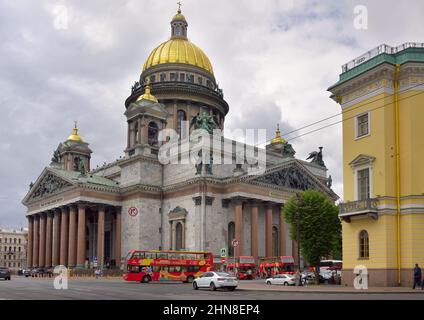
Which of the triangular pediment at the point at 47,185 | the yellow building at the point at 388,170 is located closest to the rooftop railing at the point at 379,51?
the yellow building at the point at 388,170

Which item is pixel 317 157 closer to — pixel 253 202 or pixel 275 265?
pixel 253 202

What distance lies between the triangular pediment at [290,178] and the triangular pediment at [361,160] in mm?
32080

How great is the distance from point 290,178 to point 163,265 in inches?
1150

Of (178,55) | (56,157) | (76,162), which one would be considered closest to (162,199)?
(76,162)

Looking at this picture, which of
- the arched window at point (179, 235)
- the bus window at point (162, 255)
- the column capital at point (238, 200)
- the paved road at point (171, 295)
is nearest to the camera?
the paved road at point (171, 295)

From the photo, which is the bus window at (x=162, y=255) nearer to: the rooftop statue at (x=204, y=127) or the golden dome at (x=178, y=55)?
the rooftop statue at (x=204, y=127)

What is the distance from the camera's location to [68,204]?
7750cm

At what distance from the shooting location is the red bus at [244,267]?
63188mm

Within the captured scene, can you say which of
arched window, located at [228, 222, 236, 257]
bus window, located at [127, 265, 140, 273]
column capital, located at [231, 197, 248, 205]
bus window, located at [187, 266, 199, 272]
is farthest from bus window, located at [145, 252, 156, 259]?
arched window, located at [228, 222, 236, 257]

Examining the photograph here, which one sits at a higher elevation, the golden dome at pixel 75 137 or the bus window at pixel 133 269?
the golden dome at pixel 75 137

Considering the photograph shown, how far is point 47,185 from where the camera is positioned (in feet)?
282
